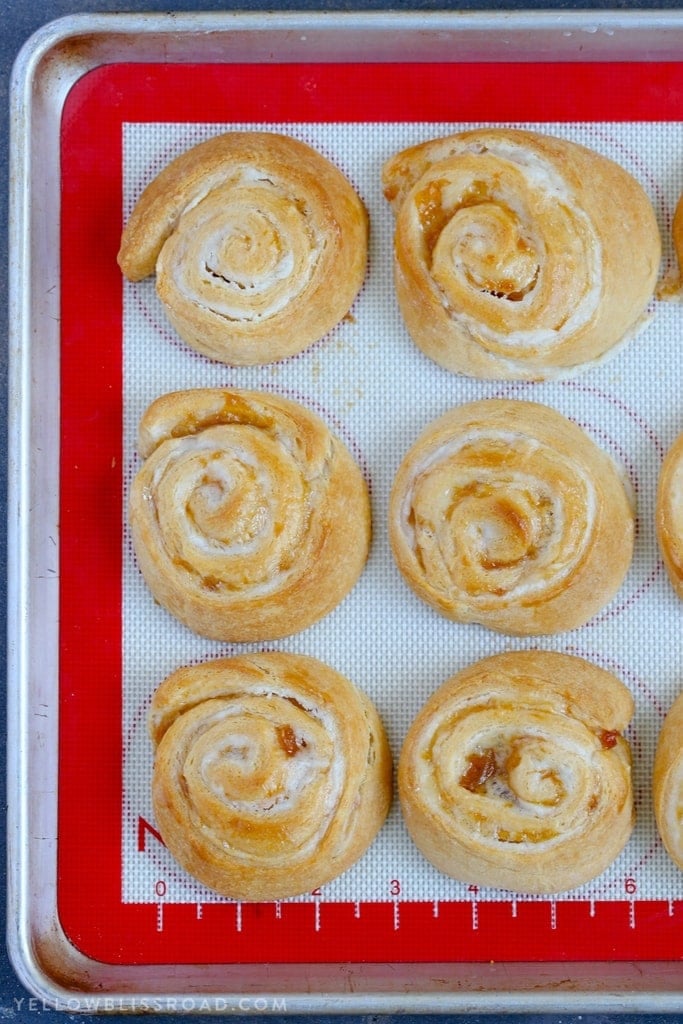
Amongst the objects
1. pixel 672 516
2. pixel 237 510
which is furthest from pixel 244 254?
pixel 672 516

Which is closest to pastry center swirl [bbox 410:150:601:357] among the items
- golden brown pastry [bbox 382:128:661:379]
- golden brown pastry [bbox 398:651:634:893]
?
golden brown pastry [bbox 382:128:661:379]

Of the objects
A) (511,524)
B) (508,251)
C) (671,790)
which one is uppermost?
(508,251)

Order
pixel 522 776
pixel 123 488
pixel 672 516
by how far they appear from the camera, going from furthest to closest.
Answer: pixel 123 488 → pixel 672 516 → pixel 522 776

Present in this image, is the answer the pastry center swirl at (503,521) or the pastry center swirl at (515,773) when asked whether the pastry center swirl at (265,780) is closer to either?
the pastry center swirl at (515,773)

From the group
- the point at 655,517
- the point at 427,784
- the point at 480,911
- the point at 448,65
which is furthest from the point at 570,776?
the point at 448,65

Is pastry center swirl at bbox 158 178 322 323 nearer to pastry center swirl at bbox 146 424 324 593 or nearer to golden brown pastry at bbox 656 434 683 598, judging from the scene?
pastry center swirl at bbox 146 424 324 593

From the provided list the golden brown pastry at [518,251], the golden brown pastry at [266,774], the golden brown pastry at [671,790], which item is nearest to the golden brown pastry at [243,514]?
the golden brown pastry at [266,774]

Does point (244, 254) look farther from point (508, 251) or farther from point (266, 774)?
point (266, 774)
